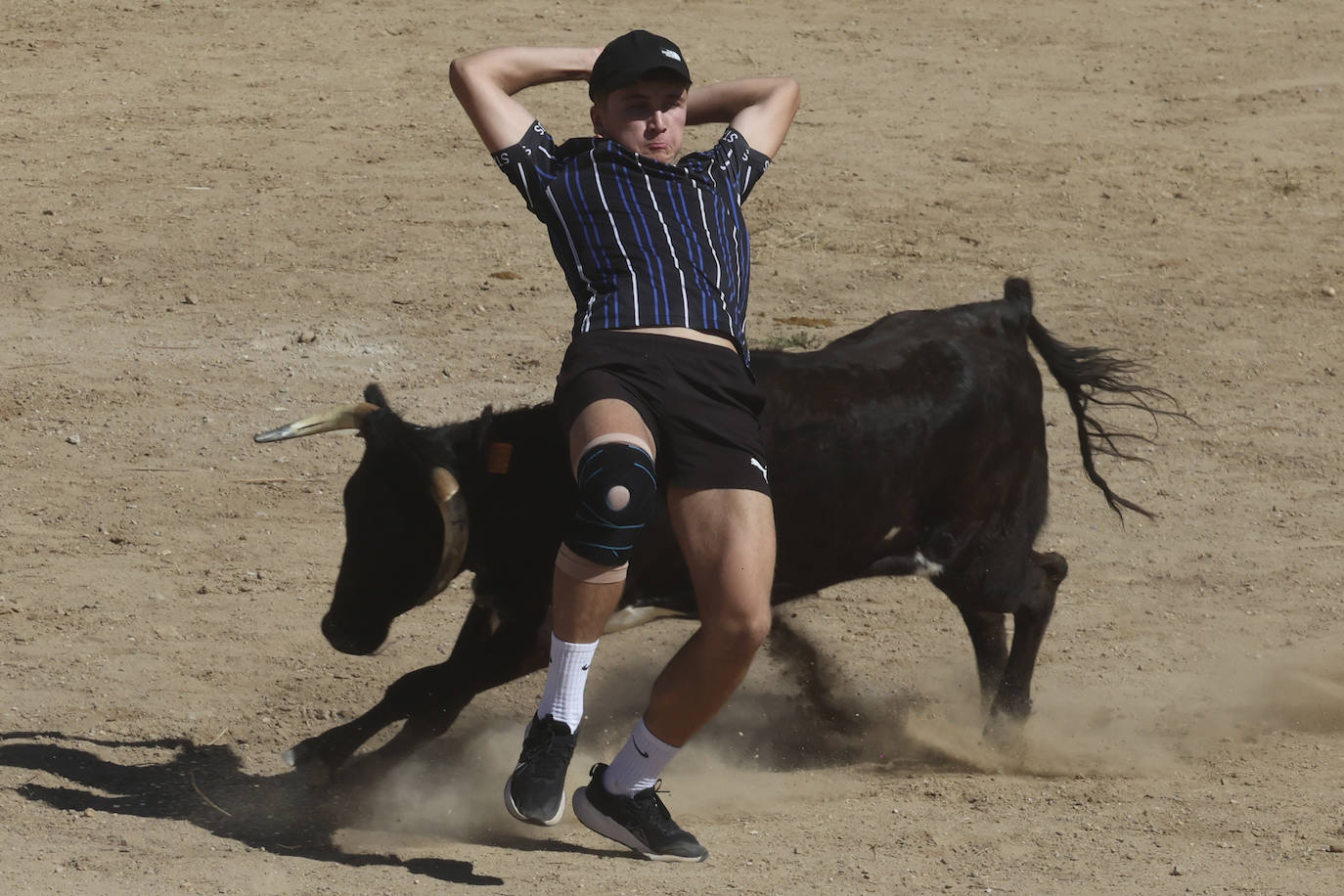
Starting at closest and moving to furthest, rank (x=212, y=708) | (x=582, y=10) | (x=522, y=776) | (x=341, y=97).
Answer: (x=522, y=776) < (x=212, y=708) < (x=341, y=97) < (x=582, y=10)

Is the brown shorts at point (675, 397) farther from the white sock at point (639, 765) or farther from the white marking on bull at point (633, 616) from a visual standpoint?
the white marking on bull at point (633, 616)

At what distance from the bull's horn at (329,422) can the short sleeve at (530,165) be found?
803 mm

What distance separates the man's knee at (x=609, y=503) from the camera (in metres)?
3.80

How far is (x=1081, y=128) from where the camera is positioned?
34.7ft

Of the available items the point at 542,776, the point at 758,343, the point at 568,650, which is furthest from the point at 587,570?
the point at 758,343

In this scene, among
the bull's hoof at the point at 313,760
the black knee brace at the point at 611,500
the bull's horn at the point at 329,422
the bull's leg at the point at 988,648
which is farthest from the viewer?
the bull's leg at the point at 988,648

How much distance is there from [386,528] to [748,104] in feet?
5.03

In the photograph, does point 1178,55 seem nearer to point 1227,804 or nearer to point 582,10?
point 582,10

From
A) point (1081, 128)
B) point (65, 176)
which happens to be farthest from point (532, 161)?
point (1081, 128)

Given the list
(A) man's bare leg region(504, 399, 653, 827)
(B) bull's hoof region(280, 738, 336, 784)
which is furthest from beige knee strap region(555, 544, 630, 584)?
(B) bull's hoof region(280, 738, 336, 784)

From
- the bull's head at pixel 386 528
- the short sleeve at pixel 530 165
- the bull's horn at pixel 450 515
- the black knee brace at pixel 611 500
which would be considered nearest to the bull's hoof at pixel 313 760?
the bull's head at pixel 386 528

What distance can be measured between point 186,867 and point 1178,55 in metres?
9.48

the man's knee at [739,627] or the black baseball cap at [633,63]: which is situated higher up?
the black baseball cap at [633,63]

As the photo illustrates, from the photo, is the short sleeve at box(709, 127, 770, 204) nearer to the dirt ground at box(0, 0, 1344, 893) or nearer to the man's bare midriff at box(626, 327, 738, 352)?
the man's bare midriff at box(626, 327, 738, 352)
